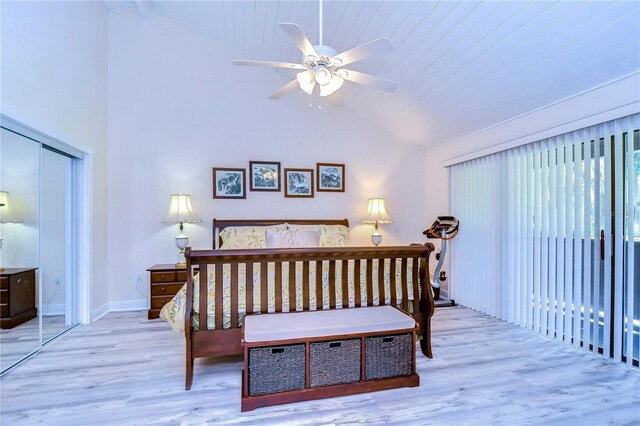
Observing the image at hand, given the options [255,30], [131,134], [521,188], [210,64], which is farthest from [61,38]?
[521,188]

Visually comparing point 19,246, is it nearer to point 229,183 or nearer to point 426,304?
point 229,183

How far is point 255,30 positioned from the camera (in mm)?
3842

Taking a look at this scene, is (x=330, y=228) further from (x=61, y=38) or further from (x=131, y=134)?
(x=61, y=38)

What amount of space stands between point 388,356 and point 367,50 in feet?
6.87

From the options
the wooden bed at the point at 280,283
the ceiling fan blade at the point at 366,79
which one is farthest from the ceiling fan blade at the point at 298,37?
the wooden bed at the point at 280,283

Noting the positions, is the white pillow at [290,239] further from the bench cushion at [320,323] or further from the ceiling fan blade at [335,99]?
the ceiling fan blade at [335,99]

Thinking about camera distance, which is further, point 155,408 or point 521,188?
point 521,188

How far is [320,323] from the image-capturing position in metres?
2.11

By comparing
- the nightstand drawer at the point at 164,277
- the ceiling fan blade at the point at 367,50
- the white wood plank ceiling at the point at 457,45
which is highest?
the white wood plank ceiling at the point at 457,45

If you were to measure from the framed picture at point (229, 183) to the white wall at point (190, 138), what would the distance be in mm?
89

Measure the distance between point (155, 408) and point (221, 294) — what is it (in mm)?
787

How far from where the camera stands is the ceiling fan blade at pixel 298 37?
1739 mm

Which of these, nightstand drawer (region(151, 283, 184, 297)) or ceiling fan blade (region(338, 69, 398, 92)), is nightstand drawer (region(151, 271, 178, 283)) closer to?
nightstand drawer (region(151, 283, 184, 297))

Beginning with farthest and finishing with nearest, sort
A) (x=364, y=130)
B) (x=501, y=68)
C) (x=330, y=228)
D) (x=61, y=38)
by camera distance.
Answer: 1. (x=364, y=130)
2. (x=330, y=228)
3. (x=61, y=38)
4. (x=501, y=68)
